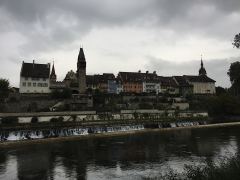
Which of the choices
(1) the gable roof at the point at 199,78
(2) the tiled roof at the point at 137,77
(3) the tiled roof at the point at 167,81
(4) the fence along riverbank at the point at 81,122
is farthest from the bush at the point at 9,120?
(1) the gable roof at the point at 199,78

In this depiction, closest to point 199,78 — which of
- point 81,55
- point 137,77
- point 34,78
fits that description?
point 137,77

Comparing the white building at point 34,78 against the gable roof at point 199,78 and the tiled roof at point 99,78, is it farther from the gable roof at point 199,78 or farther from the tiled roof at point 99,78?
the gable roof at point 199,78

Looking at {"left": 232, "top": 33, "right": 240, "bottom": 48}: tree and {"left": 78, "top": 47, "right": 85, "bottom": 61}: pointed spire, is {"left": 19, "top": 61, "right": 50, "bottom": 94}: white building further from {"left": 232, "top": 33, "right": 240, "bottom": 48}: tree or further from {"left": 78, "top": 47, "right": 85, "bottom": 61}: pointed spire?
{"left": 232, "top": 33, "right": 240, "bottom": 48}: tree

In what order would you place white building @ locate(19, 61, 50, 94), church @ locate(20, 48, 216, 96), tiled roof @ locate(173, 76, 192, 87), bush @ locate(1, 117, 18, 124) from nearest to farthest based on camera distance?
bush @ locate(1, 117, 18, 124), white building @ locate(19, 61, 50, 94), church @ locate(20, 48, 216, 96), tiled roof @ locate(173, 76, 192, 87)

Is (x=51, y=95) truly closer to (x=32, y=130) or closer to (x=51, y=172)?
(x=32, y=130)

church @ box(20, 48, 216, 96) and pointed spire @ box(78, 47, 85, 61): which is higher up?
pointed spire @ box(78, 47, 85, 61)

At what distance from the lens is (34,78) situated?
267 ft

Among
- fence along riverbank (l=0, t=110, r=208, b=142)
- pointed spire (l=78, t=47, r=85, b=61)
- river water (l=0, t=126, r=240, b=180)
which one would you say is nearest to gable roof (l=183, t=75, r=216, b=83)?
fence along riverbank (l=0, t=110, r=208, b=142)

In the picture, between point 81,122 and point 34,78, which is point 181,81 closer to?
point 34,78

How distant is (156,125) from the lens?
68812mm

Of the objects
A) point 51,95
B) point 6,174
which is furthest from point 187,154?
point 51,95

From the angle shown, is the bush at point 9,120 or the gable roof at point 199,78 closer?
the bush at point 9,120

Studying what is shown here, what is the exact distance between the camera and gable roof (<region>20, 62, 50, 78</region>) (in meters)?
80.6

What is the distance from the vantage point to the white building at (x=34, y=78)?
8038 cm
